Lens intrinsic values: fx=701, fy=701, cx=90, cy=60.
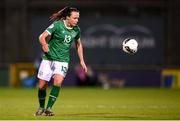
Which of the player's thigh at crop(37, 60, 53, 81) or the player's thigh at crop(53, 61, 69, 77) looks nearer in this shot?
the player's thigh at crop(53, 61, 69, 77)

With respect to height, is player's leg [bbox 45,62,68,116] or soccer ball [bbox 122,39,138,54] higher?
soccer ball [bbox 122,39,138,54]

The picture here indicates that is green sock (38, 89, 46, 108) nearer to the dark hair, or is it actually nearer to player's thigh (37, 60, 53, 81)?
player's thigh (37, 60, 53, 81)

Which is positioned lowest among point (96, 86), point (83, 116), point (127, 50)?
point (96, 86)

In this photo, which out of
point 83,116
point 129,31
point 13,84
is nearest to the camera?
point 83,116

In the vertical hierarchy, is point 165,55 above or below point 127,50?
below

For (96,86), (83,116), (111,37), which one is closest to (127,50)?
(83,116)

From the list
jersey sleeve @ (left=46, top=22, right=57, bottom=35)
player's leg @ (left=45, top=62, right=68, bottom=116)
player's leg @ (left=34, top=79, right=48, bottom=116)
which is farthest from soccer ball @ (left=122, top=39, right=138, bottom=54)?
player's leg @ (left=34, top=79, right=48, bottom=116)

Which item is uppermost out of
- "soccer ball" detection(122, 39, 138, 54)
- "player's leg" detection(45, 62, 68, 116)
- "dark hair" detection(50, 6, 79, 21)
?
"dark hair" detection(50, 6, 79, 21)

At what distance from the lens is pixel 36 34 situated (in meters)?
37.4

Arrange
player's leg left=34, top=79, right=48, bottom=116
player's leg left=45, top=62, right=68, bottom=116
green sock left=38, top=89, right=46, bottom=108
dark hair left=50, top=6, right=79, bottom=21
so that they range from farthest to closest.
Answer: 1. green sock left=38, top=89, right=46, bottom=108
2. player's leg left=34, top=79, right=48, bottom=116
3. dark hair left=50, top=6, right=79, bottom=21
4. player's leg left=45, top=62, right=68, bottom=116

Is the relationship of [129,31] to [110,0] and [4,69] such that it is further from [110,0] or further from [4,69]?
[4,69]

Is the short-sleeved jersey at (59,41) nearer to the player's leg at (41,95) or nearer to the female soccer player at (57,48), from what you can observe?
the female soccer player at (57,48)

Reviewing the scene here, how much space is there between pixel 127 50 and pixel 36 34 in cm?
2339

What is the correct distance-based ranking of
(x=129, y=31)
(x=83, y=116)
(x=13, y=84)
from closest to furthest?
(x=83, y=116) < (x=13, y=84) < (x=129, y=31)
